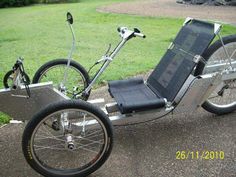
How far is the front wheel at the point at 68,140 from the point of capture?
2797 millimetres

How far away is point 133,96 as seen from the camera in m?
3.76

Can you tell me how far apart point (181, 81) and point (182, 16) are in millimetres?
9704

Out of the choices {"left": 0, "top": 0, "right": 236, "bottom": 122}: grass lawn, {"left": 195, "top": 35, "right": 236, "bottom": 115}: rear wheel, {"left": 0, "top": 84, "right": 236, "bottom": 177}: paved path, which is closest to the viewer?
{"left": 0, "top": 84, "right": 236, "bottom": 177}: paved path

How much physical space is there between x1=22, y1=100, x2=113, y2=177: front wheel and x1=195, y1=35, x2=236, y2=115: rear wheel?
1.34 meters

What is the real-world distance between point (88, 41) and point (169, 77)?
536 cm

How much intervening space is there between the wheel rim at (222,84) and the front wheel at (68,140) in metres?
1.42

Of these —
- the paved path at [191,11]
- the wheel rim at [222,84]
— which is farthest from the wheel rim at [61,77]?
the paved path at [191,11]

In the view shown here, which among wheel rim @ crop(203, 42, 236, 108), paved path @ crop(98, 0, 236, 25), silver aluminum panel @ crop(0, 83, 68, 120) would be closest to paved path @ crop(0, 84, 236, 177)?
wheel rim @ crop(203, 42, 236, 108)

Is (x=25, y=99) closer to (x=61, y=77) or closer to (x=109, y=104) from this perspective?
(x=109, y=104)

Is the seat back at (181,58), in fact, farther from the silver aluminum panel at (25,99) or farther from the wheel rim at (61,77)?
the silver aluminum panel at (25,99)

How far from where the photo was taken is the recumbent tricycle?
115 inches

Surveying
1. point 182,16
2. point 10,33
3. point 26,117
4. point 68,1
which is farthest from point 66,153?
point 68,1
